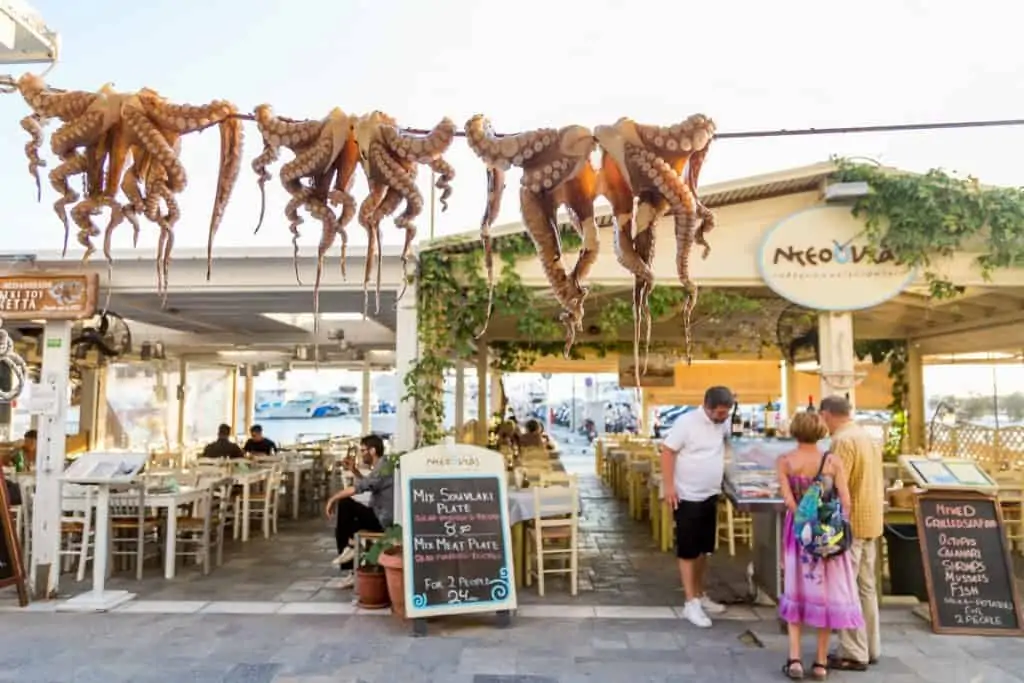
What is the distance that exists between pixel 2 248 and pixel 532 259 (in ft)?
14.9

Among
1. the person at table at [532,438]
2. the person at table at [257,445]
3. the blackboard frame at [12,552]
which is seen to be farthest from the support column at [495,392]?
the blackboard frame at [12,552]

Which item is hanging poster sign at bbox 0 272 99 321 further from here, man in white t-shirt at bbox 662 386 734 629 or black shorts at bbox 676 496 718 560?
black shorts at bbox 676 496 718 560

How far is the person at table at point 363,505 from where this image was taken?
598 cm

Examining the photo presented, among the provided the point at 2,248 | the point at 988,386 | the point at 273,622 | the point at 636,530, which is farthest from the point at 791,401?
the point at 2,248

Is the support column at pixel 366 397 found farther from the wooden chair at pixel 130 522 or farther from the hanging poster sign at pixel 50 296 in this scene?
the hanging poster sign at pixel 50 296

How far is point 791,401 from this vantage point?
515 inches

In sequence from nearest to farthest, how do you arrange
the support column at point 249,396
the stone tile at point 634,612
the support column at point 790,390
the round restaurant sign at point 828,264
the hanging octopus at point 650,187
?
the hanging octopus at point 650,187, the stone tile at point 634,612, the round restaurant sign at point 828,264, the support column at point 790,390, the support column at point 249,396

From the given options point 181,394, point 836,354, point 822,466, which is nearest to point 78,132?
point 822,466

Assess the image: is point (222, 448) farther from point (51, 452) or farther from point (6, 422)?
point (6, 422)

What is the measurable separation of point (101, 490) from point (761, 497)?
16.6 ft

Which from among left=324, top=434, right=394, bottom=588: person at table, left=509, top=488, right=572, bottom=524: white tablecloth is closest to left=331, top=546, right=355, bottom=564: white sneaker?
left=324, top=434, right=394, bottom=588: person at table

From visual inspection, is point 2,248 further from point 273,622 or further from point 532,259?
point 532,259

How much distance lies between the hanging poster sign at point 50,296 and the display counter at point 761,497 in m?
5.35

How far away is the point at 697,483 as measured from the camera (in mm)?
5332
